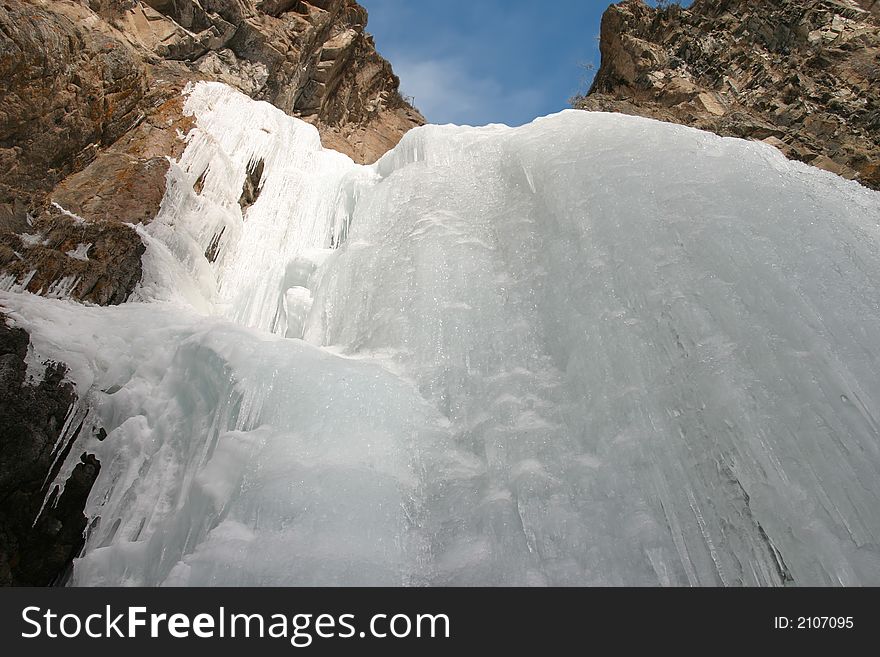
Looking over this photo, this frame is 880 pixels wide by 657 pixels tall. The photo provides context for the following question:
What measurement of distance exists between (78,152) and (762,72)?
42.7 ft

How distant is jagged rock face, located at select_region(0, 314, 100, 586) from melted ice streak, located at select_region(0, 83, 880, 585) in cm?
16

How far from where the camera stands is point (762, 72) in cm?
1230

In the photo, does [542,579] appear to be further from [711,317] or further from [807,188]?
[807,188]

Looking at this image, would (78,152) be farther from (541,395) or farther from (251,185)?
(541,395)

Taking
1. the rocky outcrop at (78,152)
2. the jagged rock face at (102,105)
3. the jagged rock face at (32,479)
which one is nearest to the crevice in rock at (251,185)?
the rocky outcrop at (78,152)

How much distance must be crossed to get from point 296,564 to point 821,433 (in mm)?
2553

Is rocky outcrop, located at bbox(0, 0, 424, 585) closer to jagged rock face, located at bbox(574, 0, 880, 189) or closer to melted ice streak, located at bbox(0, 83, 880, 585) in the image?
melted ice streak, located at bbox(0, 83, 880, 585)

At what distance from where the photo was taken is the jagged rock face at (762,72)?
1050 centimetres

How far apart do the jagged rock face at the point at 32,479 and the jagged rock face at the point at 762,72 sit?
1140 centimetres

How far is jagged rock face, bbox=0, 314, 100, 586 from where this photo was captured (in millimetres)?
3324

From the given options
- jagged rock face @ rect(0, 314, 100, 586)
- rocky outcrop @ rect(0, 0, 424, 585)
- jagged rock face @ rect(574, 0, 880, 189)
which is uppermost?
jagged rock face @ rect(574, 0, 880, 189)

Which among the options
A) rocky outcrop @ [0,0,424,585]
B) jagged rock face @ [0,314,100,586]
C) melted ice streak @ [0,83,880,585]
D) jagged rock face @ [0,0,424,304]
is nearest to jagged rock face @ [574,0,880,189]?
melted ice streak @ [0,83,880,585]

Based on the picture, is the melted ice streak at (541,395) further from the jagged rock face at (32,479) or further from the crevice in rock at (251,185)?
the crevice in rock at (251,185)
